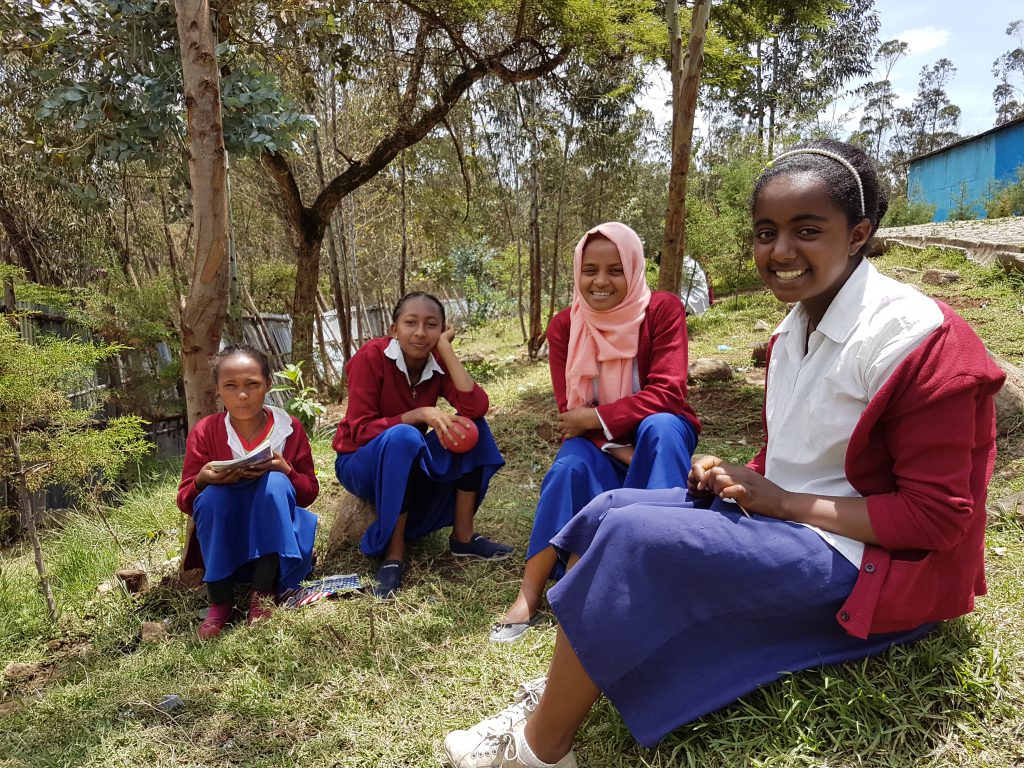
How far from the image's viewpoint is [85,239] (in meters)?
7.99

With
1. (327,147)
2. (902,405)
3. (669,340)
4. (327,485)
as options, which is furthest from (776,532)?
(327,147)

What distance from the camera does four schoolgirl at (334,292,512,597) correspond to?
3.17 m

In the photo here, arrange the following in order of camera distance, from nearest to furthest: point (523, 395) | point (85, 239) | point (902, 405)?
1. point (902, 405)
2. point (523, 395)
3. point (85, 239)

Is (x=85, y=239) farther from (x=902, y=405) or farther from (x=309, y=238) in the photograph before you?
(x=902, y=405)

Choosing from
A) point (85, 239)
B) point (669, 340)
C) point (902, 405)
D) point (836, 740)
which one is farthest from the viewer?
point (85, 239)

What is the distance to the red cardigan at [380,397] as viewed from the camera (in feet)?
10.8

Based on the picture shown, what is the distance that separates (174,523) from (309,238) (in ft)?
13.1

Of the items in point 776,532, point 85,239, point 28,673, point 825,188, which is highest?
point 85,239

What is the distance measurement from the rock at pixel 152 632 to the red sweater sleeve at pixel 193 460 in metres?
0.54

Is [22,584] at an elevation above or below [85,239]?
below

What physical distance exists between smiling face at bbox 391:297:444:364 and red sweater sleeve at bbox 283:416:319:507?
66 cm

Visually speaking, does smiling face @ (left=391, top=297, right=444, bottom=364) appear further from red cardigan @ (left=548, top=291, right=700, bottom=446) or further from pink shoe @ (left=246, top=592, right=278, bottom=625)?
pink shoe @ (left=246, top=592, right=278, bottom=625)

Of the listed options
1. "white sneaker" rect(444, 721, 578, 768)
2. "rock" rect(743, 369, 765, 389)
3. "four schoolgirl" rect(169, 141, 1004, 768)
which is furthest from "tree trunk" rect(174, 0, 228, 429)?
"rock" rect(743, 369, 765, 389)

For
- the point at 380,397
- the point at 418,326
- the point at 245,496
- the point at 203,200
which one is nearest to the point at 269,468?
the point at 245,496
